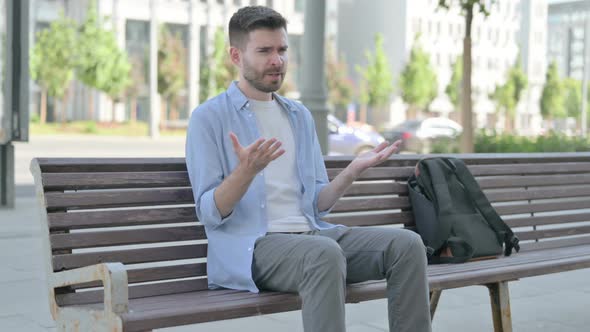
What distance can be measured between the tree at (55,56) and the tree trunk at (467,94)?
34.9 metres

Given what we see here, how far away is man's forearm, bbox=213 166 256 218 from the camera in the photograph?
323cm

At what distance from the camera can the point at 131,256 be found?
12.0ft

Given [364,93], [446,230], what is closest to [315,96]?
[446,230]

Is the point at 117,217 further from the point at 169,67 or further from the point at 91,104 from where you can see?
the point at 91,104

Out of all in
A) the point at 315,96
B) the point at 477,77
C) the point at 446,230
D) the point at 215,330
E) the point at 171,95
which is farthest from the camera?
the point at 477,77

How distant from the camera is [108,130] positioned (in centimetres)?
5059

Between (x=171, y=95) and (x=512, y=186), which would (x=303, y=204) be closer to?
(x=512, y=186)

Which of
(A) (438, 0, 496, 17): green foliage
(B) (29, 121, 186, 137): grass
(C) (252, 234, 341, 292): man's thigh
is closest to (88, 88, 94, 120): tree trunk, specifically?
(B) (29, 121, 186, 137): grass

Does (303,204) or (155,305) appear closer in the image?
(155,305)

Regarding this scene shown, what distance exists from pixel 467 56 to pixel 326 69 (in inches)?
1867

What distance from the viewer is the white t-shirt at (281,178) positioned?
3.69 metres

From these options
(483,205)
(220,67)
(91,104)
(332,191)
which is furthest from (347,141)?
(91,104)

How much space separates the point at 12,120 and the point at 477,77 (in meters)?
80.9

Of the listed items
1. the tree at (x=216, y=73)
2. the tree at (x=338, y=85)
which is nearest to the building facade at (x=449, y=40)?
the tree at (x=338, y=85)
